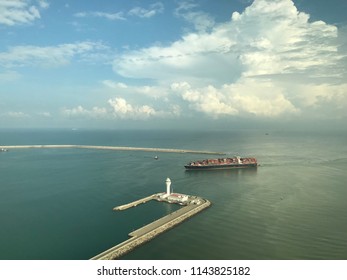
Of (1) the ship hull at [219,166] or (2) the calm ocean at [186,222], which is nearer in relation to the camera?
(2) the calm ocean at [186,222]

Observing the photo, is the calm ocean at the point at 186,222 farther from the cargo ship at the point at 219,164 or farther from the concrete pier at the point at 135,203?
the cargo ship at the point at 219,164

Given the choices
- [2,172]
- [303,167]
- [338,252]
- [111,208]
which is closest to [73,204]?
[111,208]

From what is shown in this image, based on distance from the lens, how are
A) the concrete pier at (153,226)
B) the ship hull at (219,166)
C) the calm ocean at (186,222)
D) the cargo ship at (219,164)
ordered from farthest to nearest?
the cargo ship at (219,164) → the ship hull at (219,166) → the calm ocean at (186,222) → the concrete pier at (153,226)

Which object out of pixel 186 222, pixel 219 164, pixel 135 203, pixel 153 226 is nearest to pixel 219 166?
pixel 219 164

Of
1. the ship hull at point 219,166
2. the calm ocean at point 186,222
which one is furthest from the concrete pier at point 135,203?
the ship hull at point 219,166

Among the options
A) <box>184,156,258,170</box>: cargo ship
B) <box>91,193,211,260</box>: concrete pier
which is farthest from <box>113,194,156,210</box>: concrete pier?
<box>184,156,258,170</box>: cargo ship

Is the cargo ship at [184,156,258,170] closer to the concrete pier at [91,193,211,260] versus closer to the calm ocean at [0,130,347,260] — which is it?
the calm ocean at [0,130,347,260]

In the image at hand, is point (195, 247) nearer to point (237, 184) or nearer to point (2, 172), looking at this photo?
point (237, 184)

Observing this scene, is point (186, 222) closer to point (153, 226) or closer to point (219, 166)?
point (153, 226)
